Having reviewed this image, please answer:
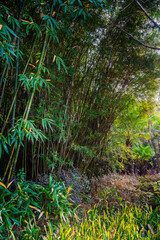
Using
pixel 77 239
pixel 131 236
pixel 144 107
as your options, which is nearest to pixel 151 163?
pixel 144 107

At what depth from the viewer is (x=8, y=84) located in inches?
74.0

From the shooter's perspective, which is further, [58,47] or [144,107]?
[144,107]

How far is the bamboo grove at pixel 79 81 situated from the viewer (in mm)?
1774

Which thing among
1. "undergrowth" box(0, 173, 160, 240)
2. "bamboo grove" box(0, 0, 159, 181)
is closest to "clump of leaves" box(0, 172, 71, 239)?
"undergrowth" box(0, 173, 160, 240)

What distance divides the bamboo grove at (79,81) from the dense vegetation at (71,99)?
0.01 metres

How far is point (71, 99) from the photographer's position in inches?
88.1

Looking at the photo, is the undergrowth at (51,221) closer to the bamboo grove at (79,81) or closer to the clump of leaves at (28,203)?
the clump of leaves at (28,203)

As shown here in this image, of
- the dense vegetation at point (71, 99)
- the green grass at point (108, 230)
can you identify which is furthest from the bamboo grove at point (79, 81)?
the green grass at point (108, 230)

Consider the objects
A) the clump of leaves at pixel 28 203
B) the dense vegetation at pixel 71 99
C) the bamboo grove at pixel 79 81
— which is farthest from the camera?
the bamboo grove at pixel 79 81

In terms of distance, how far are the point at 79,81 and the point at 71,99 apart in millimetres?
302

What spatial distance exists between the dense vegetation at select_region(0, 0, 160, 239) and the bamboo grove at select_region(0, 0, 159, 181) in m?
0.01

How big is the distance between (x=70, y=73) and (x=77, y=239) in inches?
64.6

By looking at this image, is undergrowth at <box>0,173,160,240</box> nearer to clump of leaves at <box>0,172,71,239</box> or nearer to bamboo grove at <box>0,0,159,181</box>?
clump of leaves at <box>0,172,71,239</box>

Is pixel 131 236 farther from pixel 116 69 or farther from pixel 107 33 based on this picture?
pixel 107 33
